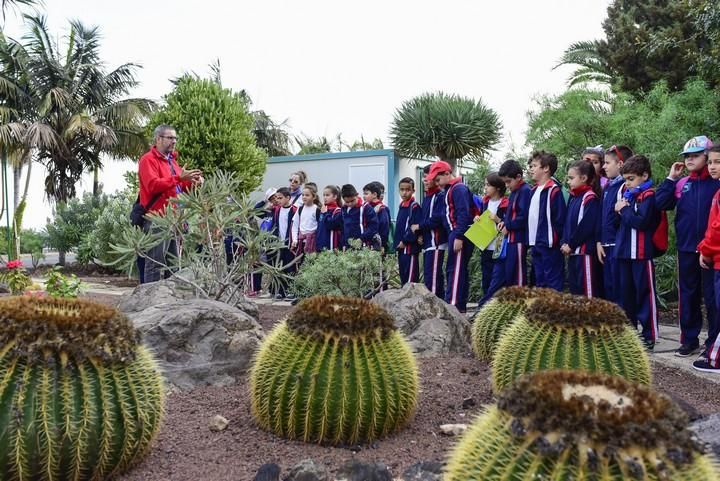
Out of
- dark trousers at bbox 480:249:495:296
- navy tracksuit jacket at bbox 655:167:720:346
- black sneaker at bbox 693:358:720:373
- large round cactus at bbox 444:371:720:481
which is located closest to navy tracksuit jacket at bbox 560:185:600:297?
navy tracksuit jacket at bbox 655:167:720:346

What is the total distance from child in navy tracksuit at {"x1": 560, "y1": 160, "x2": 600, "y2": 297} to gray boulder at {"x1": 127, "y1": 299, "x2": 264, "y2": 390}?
12.3 feet

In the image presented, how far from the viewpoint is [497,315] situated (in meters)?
4.97

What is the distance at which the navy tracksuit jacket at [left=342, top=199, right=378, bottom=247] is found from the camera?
32.4ft

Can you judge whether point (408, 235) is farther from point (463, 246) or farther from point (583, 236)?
point (583, 236)

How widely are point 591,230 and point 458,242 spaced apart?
63.2 inches

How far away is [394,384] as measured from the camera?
3.37 meters

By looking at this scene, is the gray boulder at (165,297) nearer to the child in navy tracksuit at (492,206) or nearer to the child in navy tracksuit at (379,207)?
the child in navy tracksuit at (492,206)

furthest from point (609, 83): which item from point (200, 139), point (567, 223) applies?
point (567, 223)

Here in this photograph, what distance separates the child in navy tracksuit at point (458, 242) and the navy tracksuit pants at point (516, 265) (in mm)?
752

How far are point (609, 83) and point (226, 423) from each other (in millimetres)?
19349

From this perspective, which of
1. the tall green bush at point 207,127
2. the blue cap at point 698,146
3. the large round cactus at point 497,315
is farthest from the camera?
the tall green bush at point 207,127

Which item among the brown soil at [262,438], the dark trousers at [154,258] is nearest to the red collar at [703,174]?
the brown soil at [262,438]

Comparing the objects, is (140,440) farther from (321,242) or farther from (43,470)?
(321,242)

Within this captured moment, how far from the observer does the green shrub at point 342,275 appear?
7816mm
